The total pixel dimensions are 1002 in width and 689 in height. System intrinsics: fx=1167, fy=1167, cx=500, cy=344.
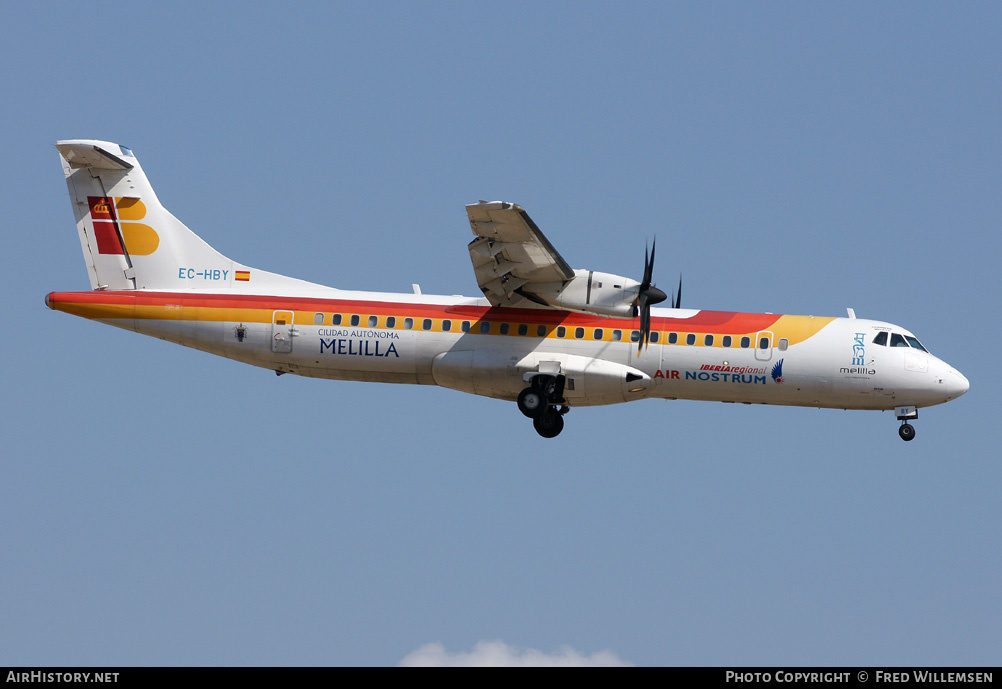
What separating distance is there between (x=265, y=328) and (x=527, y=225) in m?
7.74

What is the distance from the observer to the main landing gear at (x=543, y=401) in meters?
29.5

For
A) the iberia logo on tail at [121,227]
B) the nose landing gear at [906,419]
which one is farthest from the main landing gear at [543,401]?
the iberia logo on tail at [121,227]

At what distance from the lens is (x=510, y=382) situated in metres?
29.8

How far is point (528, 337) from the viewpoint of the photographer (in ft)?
98.0

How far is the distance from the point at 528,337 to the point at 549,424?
2299mm

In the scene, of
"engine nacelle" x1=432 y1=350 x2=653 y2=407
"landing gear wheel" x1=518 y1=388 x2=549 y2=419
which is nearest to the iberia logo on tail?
"engine nacelle" x1=432 y1=350 x2=653 y2=407

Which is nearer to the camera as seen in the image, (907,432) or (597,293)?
(597,293)

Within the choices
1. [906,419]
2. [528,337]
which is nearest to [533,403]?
[528,337]

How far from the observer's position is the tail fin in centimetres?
3117

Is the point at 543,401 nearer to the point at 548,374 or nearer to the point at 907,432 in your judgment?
the point at 548,374

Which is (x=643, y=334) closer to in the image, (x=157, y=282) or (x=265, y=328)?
(x=265, y=328)

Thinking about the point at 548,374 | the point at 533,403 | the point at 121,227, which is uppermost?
the point at 121,227
